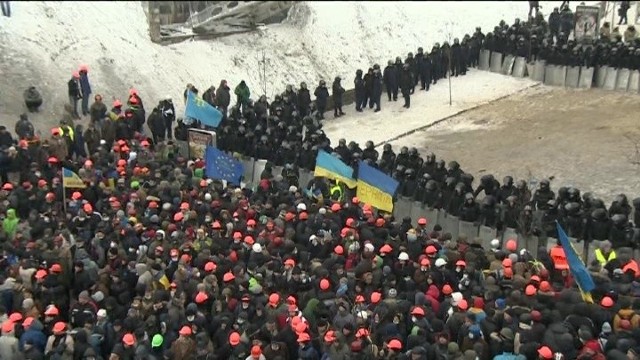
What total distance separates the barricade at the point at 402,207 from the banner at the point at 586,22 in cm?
1310

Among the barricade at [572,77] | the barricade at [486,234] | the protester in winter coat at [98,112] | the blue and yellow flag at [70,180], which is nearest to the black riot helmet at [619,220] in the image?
the barricade at [486,234]

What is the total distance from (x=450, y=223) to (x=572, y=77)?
11.8m

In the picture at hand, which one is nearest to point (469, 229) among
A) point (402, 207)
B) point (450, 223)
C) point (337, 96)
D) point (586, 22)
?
point (450, 223)

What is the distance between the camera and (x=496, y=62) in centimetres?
2855

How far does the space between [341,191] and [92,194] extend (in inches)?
204

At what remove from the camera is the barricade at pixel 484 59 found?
2873cm

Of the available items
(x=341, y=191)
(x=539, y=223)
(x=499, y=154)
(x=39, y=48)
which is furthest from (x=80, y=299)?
(x=39, y=48)

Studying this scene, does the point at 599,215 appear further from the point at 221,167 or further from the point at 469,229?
the point at 221,167

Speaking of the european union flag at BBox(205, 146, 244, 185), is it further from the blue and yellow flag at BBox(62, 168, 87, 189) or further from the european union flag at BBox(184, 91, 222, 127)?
the european union flag at BBox(184, 91, 222, 127)

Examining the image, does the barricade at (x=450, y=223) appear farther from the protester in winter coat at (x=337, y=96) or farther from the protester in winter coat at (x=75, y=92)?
the protester in winter coat at (x=75, y=92)

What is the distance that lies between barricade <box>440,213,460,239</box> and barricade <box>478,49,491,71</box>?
13.5 meters

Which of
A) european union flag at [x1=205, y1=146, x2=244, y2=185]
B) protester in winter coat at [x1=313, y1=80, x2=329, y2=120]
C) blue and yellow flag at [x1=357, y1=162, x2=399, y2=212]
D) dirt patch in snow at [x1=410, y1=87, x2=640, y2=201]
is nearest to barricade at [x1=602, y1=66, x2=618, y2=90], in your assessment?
dirt patch in snow at [x1=410, y1=87, x2=640, y2=201]

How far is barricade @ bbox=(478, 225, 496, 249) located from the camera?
16.0m

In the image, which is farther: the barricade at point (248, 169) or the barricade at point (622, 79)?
the barricade at point (622, 79)
